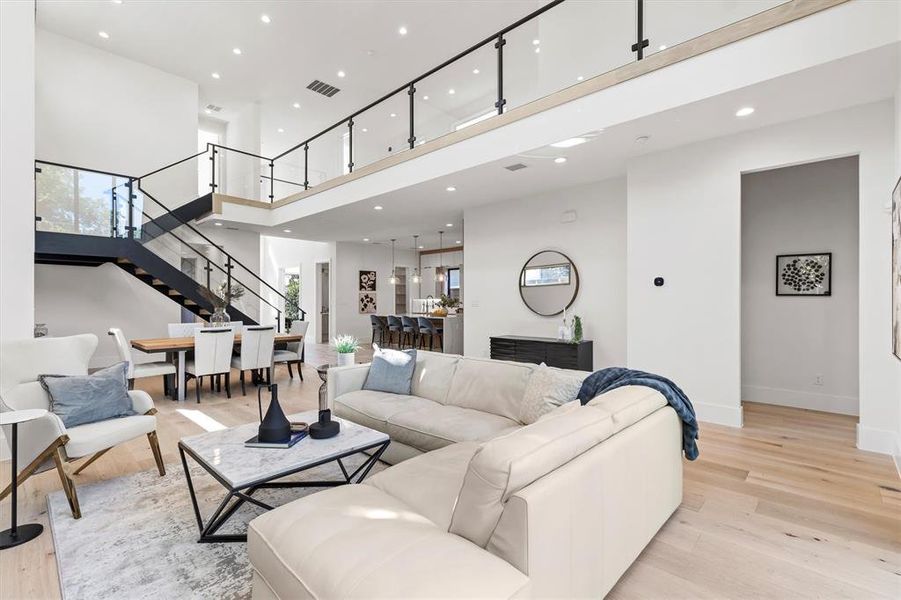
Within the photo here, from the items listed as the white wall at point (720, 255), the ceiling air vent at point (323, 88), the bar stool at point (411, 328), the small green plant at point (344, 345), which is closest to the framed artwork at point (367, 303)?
the bar stool at point (411, 328)

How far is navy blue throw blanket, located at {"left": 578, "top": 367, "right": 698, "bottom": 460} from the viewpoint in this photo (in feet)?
7.61

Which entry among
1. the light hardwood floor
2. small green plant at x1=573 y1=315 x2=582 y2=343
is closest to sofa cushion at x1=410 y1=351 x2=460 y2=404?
the light hardwood floor

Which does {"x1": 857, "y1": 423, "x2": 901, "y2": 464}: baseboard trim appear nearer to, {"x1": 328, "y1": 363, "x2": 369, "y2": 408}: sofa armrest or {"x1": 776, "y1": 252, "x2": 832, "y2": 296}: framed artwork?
{"x1": 776, "y1": 252, "x2": 832, "y2": 296}: framed artwork

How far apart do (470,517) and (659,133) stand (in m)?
3.84

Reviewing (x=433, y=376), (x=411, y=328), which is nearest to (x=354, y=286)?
(x=411, y=328)

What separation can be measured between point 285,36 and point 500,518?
27.1ft

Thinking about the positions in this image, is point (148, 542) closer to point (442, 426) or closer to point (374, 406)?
point (374, 406)

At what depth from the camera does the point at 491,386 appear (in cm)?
313

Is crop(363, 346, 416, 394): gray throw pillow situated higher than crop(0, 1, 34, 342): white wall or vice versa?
crop(0, 1, 34, 342): white wall

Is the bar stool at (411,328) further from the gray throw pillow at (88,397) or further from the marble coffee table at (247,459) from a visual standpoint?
the marble coffee table at (247,459)

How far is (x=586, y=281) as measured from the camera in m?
5.61

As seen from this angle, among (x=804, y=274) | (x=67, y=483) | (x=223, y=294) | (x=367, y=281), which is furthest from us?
(x=367, y=281)

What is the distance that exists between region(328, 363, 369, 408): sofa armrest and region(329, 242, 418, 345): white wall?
7462 mm

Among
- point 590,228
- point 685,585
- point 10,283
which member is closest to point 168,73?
point 10,283
